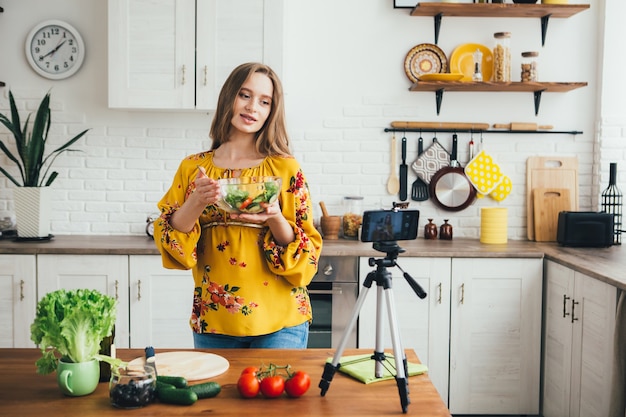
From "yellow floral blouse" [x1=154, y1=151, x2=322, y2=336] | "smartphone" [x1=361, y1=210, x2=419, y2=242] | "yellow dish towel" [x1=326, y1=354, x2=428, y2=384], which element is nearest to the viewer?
"smartphone" [x1=361, y1=210, x2=419, y2=242]

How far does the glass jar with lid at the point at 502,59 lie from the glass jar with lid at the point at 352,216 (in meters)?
1.18

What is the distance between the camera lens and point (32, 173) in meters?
4.18

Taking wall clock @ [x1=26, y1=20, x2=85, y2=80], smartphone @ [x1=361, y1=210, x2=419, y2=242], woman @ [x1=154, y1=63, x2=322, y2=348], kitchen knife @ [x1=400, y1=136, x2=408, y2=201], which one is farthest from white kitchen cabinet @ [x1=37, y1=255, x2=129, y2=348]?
smartphone @ [x1=361, y1=210, x2=419, y2=242]

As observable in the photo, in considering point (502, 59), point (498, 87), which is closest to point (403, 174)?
point (498, 87)

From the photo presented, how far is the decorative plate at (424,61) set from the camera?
177 inches

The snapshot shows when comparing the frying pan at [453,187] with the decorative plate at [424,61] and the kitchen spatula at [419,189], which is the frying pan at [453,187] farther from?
the decorative plate at [424,61]

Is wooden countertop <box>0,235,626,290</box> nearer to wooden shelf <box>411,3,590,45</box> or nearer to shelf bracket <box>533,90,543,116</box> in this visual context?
shelf bracket <box>533,90,543,116</box>

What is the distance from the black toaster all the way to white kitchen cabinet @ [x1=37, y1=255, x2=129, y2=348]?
2628mm

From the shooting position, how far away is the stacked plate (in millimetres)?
4289

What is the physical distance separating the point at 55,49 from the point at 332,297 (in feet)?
7.88

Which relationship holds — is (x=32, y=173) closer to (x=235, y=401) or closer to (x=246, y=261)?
(x=246, y=261)

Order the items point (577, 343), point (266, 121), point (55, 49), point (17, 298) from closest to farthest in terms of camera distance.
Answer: point (266, 121)
point (577, 343)
point (17, 298)
point (55, 49)

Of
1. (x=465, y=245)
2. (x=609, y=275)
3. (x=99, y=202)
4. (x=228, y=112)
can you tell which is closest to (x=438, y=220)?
(x=465, y=245)

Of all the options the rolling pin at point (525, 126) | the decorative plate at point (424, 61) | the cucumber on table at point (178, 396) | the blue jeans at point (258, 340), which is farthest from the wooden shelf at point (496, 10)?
the cucumber on table at point (178, 396)
